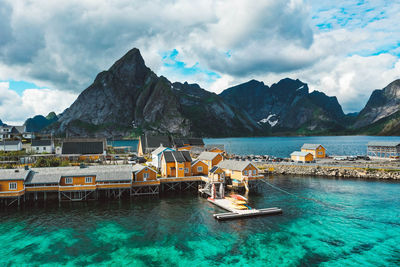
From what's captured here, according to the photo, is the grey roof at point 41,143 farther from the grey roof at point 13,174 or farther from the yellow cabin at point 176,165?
the yellow cabin at point 176,165

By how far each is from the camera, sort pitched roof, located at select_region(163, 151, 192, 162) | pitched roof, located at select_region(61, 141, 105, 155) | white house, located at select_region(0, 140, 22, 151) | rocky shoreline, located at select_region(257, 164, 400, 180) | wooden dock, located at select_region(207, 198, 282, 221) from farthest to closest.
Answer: white house, located at select_region(0, 140, 22, 151) < pitched roof, located at select_region(61, 141, 105, 155) < rocky shoreline, located at select_region(257, 164, 400, 180) < pitched roof, located at select_region(163, 151, 192, 162) < wooden dock, located at select_region(207, 198, 282, 221)

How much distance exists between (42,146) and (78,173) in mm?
48894

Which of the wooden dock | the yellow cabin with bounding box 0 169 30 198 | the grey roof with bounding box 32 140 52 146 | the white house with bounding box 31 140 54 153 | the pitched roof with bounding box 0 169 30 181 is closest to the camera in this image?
the wooden dock

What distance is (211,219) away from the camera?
40.8 metres

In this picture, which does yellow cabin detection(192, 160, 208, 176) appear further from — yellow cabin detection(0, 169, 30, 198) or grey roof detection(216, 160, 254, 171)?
yellow cabin detection(0, 169, 30, 198)

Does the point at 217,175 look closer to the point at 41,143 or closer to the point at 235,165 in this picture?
the point at 235,165

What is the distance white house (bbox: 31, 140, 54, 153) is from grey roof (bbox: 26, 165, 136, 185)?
41.5 meters

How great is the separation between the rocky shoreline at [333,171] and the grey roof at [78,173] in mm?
46536

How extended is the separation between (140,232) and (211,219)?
11397 millimetres

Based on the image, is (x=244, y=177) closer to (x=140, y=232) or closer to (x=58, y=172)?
(x=140, y=232)

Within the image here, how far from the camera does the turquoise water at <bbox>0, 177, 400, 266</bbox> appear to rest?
93.8ft

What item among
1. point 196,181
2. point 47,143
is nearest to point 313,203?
point 196,181

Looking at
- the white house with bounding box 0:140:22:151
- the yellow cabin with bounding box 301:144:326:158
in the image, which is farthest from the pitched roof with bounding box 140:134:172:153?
the yellow cabin with bounding box 301:144:326:158

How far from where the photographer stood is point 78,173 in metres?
52.2
